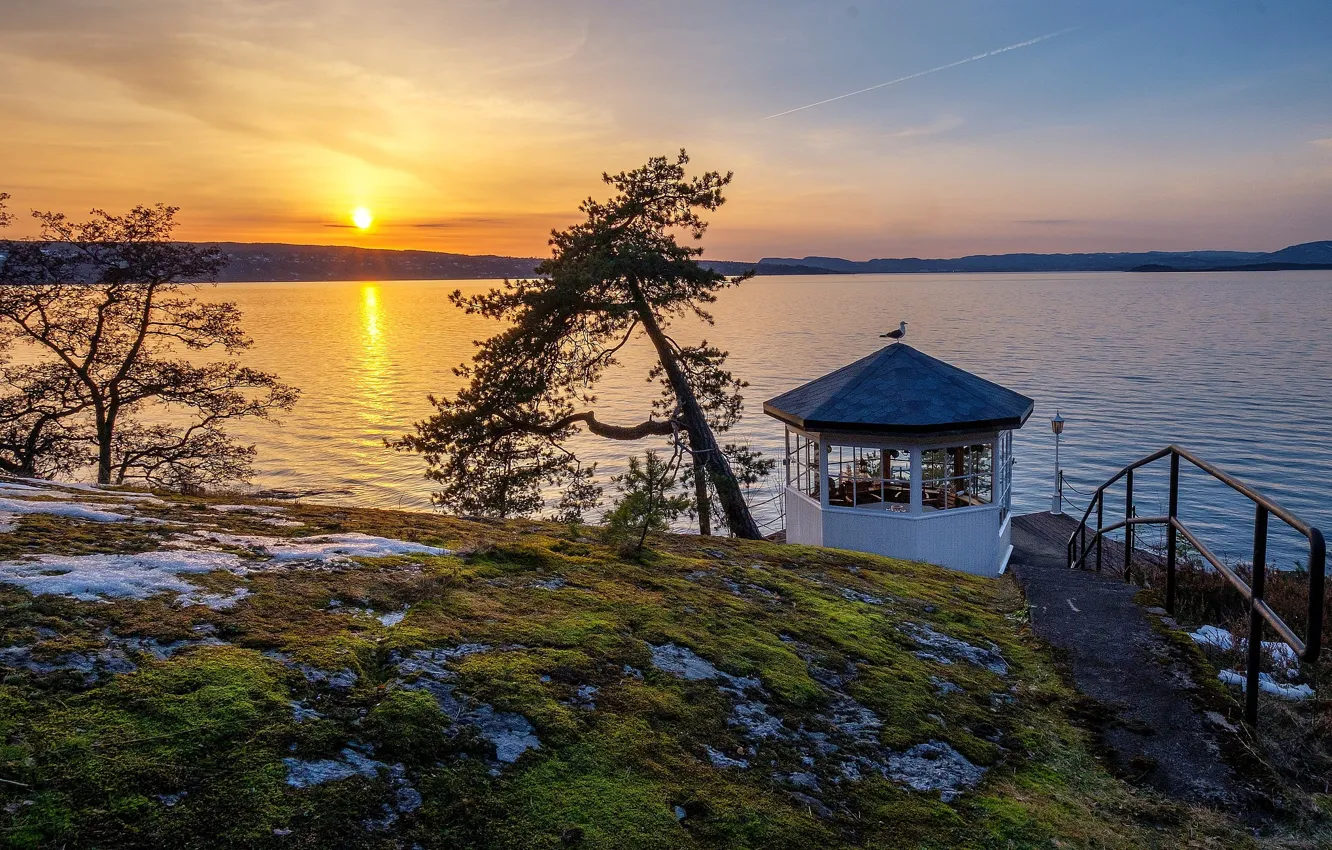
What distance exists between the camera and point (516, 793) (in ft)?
8.70

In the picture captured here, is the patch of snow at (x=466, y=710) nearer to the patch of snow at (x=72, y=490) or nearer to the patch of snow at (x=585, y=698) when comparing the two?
the patch of snow at (x=585, y=698)

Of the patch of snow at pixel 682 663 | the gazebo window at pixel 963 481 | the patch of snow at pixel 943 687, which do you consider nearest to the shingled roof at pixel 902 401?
the gazebo window at pixel 963 481

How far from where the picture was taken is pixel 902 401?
506 inches

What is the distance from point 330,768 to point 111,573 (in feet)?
5.74

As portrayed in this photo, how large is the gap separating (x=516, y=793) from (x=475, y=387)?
40.0 feet

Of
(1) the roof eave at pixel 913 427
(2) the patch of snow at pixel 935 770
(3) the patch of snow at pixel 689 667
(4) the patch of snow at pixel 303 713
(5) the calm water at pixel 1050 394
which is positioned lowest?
(5) the calm water at pixel 1050 394

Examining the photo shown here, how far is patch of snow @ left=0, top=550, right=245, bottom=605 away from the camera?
3.24 m

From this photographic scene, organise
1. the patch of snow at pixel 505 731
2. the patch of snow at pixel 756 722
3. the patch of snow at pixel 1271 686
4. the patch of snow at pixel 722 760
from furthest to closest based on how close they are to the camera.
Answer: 1. the patch of snow at pixel 1271 686
2. the patch of snow at pixel 756 722
3. the patch of snow at pixel 722 760
4. the patch of snow at pixel 505 731

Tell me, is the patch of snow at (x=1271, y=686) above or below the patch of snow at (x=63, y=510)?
below

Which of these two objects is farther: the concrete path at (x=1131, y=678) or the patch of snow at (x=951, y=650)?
the patch of snow at (x=951, y=650)

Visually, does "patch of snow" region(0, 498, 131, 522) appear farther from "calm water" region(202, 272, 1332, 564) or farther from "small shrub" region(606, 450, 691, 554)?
"calm water" region(202, 272, 1332, 564)

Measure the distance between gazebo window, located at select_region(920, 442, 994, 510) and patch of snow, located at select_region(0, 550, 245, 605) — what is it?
12.1 m

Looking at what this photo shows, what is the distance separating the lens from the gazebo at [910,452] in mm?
12703

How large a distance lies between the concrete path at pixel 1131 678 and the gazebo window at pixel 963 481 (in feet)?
17.5
